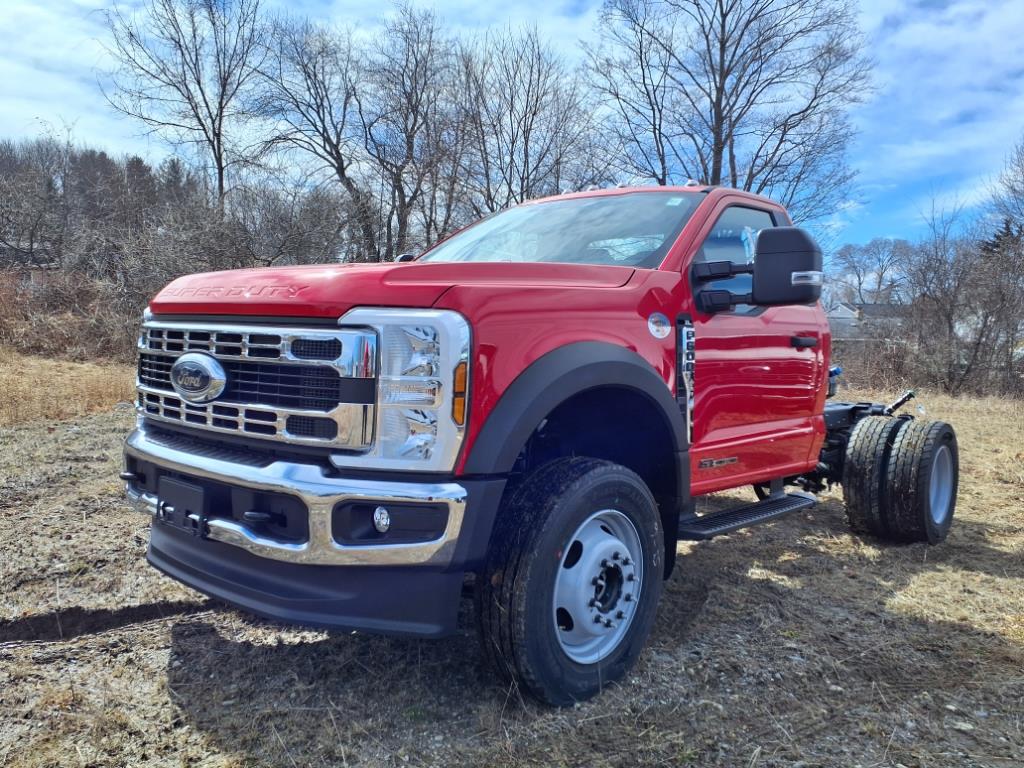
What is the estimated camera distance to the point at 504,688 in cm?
257

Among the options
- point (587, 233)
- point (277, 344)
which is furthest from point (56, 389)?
point (277, 344)

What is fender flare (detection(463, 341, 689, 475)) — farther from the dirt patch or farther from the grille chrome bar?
the dirt patch

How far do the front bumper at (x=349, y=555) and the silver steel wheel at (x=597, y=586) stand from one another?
43 centimetres

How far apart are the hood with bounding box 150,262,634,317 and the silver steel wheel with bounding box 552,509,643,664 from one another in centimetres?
92

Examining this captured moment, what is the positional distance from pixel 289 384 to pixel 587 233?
5.80 ft

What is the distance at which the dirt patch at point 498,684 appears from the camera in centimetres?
237

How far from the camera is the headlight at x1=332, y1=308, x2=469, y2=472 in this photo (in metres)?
2.24

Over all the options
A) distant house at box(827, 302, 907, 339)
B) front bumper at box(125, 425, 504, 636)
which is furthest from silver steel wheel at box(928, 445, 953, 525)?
distant house at box(827, 302, 907, 339)

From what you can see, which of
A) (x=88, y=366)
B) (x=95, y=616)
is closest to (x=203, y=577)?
(x=95, y=616)

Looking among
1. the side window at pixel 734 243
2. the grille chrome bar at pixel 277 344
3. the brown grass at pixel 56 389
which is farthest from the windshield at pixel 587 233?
the brown grass at pixel 56 389

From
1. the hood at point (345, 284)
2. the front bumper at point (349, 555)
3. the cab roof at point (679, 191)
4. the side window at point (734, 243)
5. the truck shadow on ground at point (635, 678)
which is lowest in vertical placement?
the truck shadow on ground at point (635, 678)

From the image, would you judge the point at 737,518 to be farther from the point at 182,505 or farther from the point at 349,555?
the point at 182,505

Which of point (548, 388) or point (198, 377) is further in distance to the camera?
point (198, 377)

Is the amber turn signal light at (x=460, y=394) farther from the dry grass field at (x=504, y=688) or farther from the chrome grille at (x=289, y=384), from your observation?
the dry grass field at (x=504, y=688)
